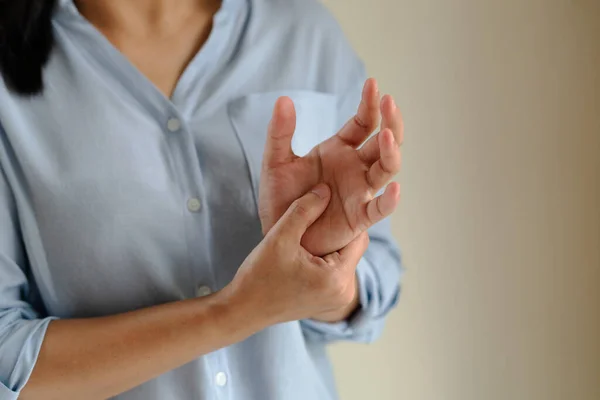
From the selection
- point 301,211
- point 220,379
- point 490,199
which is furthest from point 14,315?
point 490,199

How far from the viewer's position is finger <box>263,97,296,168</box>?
0.60m

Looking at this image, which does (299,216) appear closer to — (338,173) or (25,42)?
(338,173)

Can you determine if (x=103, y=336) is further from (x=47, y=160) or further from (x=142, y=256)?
(x=47, y=160)

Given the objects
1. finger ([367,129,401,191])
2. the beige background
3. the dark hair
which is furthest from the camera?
the beige background

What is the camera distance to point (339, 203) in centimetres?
63

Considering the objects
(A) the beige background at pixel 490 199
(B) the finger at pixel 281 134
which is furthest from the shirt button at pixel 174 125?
(A) the beige background at pixel 490 199

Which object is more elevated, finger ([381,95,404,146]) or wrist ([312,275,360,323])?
finger ([381,95,404,146])

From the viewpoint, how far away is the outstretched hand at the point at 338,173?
0.58 metres

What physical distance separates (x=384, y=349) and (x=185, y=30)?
26.6 inches

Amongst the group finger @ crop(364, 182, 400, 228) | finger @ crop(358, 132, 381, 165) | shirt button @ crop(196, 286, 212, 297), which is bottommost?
shirt button @ crop(196, 286, 212, 297)

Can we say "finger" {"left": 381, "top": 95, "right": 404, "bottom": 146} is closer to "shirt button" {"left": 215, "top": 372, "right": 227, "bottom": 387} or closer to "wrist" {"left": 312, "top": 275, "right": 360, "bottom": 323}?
"wrist" {"left": 312, "top": 275, "right": 360, "bottom": 323}

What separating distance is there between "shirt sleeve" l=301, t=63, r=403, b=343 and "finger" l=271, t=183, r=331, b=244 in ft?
0.59

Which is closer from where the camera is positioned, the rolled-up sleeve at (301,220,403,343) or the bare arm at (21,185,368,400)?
the bare arm at (21,185,368,400)

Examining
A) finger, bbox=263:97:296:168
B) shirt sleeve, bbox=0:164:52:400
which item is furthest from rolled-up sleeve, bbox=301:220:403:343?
shirt sleeve, bbox=0:164:52:400
